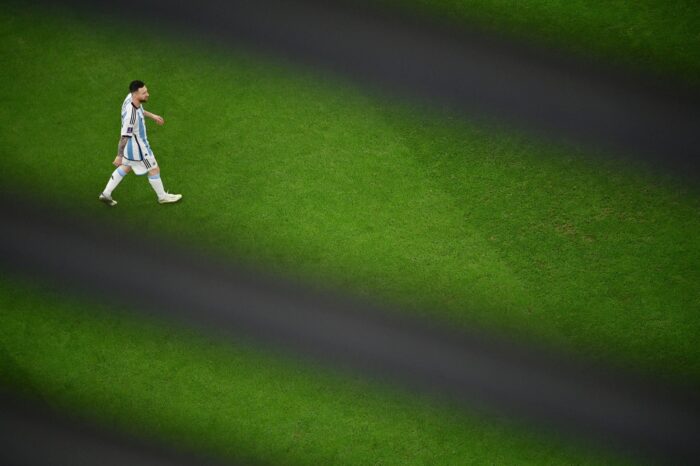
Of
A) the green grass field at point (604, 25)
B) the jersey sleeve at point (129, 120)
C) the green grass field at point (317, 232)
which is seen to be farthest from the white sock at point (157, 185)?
the green grass field at point (604, 25)

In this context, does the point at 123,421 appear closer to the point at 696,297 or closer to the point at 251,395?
the point at 251,395

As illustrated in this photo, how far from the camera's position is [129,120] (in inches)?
265

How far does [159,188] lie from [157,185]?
58 mm

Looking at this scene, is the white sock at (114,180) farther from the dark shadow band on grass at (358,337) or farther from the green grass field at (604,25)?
the green grass field at (604,25)

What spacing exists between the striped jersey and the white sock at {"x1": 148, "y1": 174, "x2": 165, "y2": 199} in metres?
0.27

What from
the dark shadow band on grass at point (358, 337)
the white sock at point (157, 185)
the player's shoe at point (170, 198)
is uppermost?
the white sock at point (157, 185)

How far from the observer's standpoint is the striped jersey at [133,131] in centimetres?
673

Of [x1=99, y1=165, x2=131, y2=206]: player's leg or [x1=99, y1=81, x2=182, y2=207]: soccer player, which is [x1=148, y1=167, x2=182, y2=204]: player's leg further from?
[x1=99, y1=165, x2=131, y2=206]: player's leg

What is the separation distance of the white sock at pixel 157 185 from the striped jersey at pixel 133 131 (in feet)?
0.88

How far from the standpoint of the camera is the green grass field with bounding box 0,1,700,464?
6.25m

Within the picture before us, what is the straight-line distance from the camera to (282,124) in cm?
816

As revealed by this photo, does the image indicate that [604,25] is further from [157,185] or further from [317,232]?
→ [157,185]

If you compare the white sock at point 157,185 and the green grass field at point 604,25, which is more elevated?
the green grass field at point 604,25

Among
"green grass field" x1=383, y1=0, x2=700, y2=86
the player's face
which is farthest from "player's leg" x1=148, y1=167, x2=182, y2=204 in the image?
"green grass field" x1=383, y1=0, x2=700, y2=86
